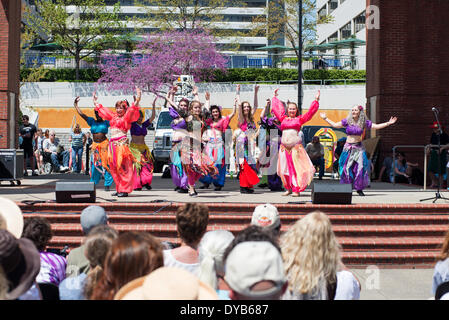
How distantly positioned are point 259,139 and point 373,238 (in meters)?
4.76

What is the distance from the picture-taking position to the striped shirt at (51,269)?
4.63 metres

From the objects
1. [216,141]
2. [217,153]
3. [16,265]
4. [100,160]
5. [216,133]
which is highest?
[216,133]

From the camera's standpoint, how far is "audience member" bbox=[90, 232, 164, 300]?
310 cm

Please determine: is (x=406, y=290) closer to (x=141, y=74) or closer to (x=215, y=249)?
(x=215, y=249)

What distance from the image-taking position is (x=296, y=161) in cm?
1183

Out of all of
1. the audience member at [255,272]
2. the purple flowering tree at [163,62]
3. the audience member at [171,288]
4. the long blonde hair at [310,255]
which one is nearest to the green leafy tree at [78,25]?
the purple flowering tree at [163,62]

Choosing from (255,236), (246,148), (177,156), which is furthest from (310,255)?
(246,148)

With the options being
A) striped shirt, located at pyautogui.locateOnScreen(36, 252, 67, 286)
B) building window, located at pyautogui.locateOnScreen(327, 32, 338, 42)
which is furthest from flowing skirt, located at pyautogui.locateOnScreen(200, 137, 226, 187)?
building window, located at pyautogui.locateOnScreen(327, 32, 338, 42)

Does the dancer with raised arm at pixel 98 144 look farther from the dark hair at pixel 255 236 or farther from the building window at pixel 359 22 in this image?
the building window at pixel 359 22

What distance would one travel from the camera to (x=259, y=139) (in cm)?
1367

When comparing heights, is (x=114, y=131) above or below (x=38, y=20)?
below

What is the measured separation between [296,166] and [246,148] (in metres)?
1.67

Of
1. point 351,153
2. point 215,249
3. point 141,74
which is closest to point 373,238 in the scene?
point 351,153

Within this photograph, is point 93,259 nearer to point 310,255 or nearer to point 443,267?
point 310,255
